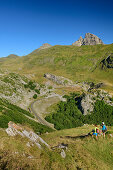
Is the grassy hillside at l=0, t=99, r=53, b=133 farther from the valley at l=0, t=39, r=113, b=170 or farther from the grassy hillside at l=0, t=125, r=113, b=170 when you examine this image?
the grassy hillside at l=0, t=125, r=113, b=170

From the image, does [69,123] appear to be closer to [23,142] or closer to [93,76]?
[23,142]

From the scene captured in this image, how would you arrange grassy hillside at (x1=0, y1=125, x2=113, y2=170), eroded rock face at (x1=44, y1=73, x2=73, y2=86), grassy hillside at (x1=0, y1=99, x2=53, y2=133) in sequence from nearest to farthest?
grassy hillside at (x1=0, y1=125, x2=113, y2=170), grassy hillside at (x1=0, y1=99, x2=53, y2=133), eroded rock face at (x1=44, y1=73, x2=73, y2=86)

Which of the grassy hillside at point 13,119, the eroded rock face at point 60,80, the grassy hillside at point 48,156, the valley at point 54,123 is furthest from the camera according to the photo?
the eroded rock face at point 60,80

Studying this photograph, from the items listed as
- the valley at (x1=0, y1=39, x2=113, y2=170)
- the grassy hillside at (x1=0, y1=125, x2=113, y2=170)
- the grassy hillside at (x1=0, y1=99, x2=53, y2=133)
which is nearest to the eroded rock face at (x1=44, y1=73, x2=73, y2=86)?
the valley at (x1=0, y1=39, x2=113, y2=170)

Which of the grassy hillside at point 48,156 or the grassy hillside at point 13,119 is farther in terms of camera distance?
the grassy hillside at point 13,119

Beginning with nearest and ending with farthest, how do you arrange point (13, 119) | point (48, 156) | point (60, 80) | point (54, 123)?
point (48, 156)
point (13, 119)
point (54, 123)
point (60, 80)

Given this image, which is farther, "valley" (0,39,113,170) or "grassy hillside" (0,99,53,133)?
"grassy hillside" (0,99,53,133)

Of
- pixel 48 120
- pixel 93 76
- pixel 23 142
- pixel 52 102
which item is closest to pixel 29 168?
pixel 23 142

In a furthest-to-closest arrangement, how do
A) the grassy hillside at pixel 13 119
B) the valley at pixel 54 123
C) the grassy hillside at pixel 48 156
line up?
the grassy hillside at pixel 13 119 → the valley at pixel 54 123 → the grassy hillside at pixel 48 156

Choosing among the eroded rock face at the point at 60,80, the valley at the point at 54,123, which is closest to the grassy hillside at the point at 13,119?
the valley at the point at 54,123

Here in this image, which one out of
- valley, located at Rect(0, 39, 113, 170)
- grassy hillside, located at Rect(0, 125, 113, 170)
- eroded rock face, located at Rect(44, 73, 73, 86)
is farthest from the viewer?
eroded rock face, located at Rect(44, 73, 73, 86)

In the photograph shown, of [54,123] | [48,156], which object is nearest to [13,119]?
[48,156]

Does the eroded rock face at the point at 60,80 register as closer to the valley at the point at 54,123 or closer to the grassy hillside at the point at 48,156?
the valley at the point at 54,123

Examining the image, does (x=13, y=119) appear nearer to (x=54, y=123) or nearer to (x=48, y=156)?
(x=48, y=156)
